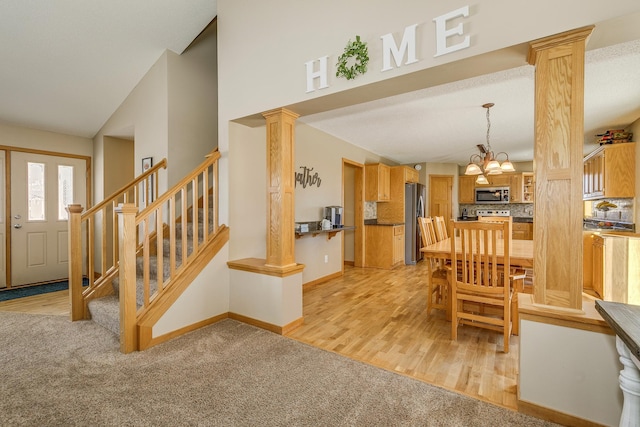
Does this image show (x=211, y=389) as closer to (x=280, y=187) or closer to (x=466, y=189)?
(x=280, y=187)

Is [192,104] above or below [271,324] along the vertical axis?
above

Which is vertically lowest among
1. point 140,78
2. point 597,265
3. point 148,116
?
point 597,265

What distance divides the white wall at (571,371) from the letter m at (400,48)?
1.79 meters

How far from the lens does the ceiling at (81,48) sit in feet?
10.2

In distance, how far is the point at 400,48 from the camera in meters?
2.06

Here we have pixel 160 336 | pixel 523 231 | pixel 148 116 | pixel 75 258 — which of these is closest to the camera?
pixel 160 336

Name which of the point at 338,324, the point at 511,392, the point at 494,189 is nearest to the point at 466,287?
the point at 511,392

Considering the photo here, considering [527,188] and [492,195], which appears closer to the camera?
[527,188]

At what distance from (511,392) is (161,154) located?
4207 millimetres

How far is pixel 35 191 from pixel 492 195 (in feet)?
30.3

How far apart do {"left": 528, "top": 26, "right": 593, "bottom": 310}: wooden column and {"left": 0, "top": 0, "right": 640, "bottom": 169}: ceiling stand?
3.68ft

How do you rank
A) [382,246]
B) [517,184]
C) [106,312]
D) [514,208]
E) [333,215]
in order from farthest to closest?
[514,208]
[517,184]
[382,246]
[333,215]
[106,312]

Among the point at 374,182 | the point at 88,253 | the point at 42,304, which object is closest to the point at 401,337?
the point at 88,253

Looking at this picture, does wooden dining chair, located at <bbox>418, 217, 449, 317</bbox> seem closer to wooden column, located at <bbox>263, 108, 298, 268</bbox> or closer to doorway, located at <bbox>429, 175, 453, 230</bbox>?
wooden column, located at <bbox>263, 108, 298, 268</bbox>
